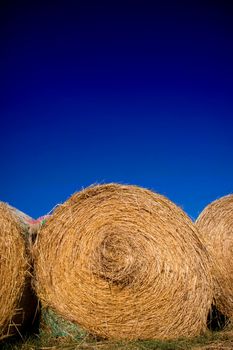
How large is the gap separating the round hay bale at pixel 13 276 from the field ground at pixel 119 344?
0.17 m

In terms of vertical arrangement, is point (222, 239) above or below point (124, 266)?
above

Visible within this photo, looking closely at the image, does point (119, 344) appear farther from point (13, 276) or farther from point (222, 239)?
point (222, 239)

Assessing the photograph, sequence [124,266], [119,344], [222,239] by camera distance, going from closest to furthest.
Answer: [119,344] < [124,266] < [222,239]

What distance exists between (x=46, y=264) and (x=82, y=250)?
417 mm

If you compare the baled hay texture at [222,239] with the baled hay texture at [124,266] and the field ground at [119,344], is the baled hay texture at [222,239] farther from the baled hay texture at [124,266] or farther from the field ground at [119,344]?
the field ground at [119,344]

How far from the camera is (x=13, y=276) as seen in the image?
4766 mm

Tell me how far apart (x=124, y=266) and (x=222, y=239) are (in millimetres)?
2156

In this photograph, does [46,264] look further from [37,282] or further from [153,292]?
[153,292]

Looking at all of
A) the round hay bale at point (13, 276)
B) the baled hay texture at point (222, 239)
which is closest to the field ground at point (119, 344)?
the round hay bale at point (13, 276)

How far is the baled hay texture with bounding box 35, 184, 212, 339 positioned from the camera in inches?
198

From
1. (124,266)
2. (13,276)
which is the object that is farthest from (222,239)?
(13,276)

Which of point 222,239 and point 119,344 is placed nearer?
point 119,344

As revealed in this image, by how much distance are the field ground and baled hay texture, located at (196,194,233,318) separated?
3.68 feet

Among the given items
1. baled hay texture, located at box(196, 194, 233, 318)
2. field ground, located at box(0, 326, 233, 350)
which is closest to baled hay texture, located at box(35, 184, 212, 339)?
field ground, located at box(0, 326, 233, 350)
